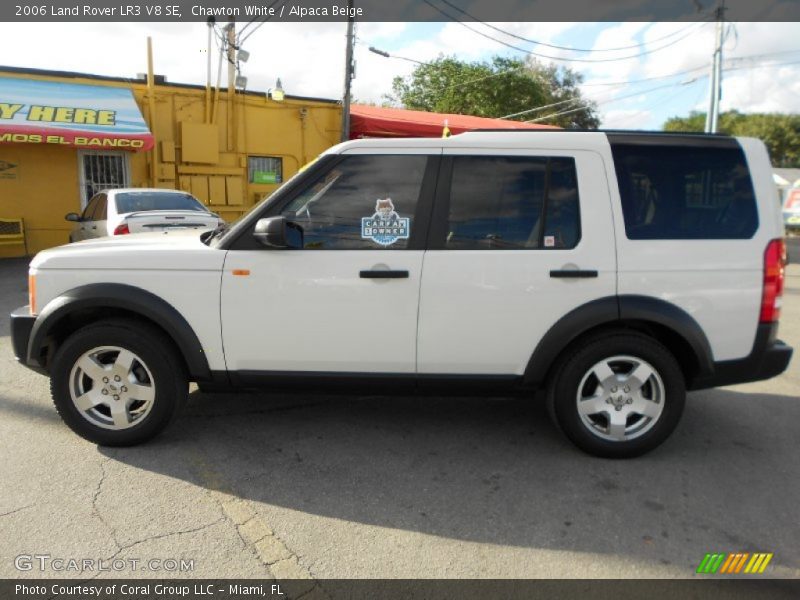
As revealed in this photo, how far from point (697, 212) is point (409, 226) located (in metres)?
1.66

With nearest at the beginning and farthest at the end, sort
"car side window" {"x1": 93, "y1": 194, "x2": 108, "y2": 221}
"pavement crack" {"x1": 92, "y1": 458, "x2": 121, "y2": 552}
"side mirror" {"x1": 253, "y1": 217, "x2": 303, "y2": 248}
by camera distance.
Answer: "pavement crack" {"x1": 92, "y1": 458, "x2": 121, "y2": 552}
"side mirror" {"x1": 253, "y1": 217, "x2": 303, "y2": 248}
"car side window" {"x1": 93, "y1": 194, "x2": 108, "y2": 221}

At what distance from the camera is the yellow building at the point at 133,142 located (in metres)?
12.4

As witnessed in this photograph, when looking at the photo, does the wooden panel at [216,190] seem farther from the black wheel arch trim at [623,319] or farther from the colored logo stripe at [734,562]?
the colored logo stripe at [734,562]

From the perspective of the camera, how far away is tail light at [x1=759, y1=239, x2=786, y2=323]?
3273 mm

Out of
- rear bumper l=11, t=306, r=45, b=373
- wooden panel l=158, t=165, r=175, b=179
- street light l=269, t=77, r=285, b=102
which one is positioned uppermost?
street light l=269, t=77, r=285, b=102

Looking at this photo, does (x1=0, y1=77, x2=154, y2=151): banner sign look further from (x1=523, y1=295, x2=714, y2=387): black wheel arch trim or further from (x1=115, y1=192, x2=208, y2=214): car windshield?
(x1=523, y1=295, x2=714, y2=387): black wheel arch trim

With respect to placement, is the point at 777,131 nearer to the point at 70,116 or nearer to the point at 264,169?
the point at 264,169

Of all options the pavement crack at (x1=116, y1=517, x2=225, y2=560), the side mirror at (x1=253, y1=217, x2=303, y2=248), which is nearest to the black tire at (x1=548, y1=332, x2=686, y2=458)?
the side mirror at (x1=253, y1=217, x2=303, y2=248)

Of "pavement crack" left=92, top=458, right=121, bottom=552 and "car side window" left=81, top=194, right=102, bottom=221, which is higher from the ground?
"car side window" left=81, top=194, right=102, bottom=221

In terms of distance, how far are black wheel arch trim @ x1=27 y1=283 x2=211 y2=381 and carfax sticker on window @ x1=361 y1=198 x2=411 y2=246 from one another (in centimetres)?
119

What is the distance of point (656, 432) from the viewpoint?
3.46m

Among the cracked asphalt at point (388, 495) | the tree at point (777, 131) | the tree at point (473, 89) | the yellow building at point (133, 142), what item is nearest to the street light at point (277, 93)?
the yellow building at point (133, 142)

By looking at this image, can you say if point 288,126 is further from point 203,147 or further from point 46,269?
point 46,269

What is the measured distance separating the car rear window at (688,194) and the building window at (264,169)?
45.3 ft
